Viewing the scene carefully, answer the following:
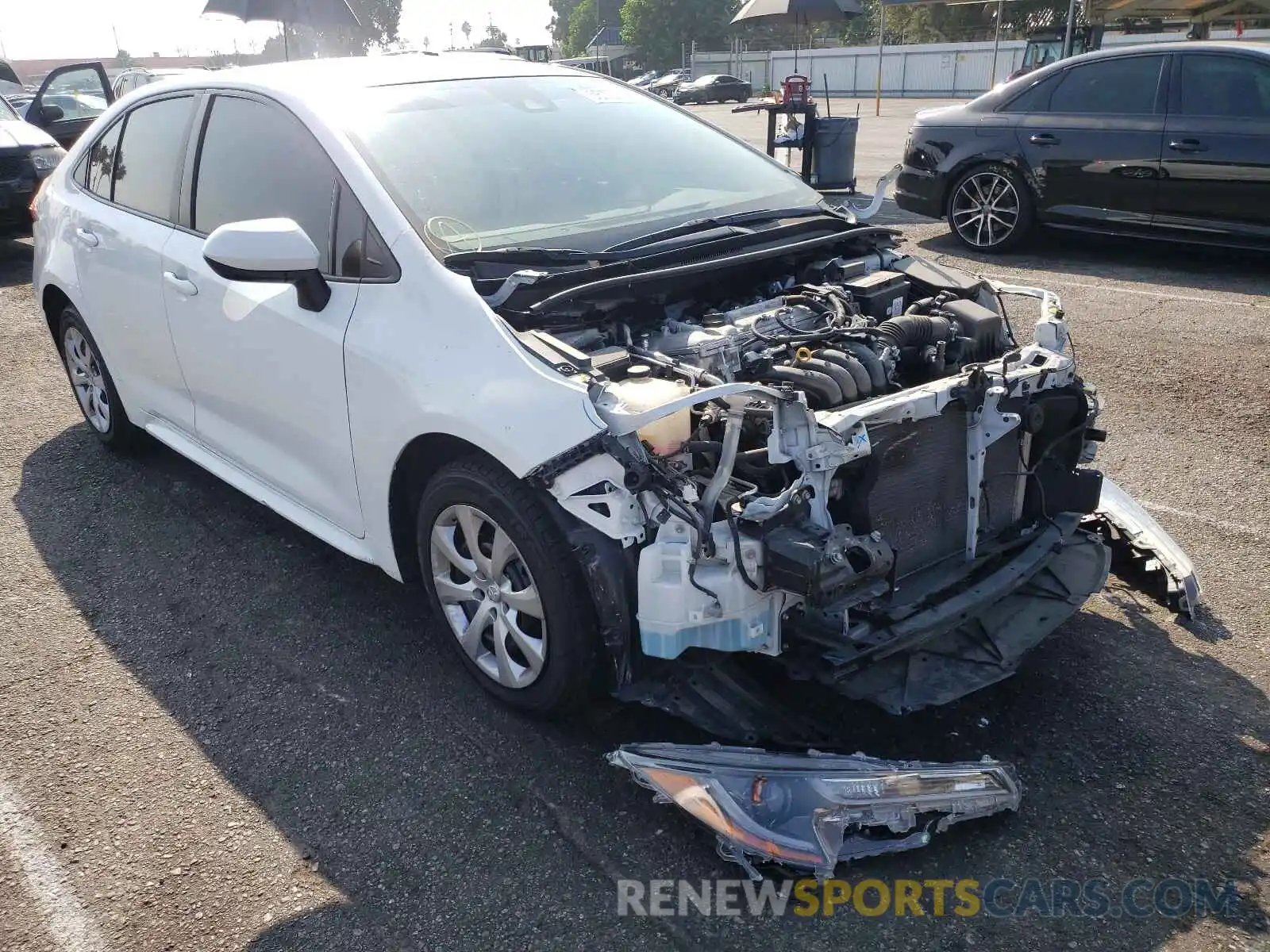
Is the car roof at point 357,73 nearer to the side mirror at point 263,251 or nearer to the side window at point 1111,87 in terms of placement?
the side mirror at point 263,251

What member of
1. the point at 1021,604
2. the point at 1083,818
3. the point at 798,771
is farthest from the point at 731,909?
the point at 1021,604

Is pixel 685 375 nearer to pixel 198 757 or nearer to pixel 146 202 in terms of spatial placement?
pixel 198 757

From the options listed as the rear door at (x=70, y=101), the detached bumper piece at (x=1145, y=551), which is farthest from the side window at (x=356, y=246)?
the rear door at (x=70, y=101)

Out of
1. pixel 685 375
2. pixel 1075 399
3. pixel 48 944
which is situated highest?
pixel 685 375

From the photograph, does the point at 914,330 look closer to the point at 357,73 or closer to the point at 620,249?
the point at 620,249

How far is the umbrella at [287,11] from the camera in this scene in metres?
11.6

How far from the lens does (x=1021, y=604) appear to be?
3.15m

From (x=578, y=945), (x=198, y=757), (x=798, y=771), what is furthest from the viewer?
(x=198, y=757)

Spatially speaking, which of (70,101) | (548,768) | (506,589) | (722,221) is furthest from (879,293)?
(70,101)

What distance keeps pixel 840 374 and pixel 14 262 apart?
1090 cm

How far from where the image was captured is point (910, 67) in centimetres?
4478

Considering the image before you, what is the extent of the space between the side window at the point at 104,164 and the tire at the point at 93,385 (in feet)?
2.08

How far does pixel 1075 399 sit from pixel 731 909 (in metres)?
1.93

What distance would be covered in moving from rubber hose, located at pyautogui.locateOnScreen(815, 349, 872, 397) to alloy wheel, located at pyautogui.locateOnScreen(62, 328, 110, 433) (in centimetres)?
377
